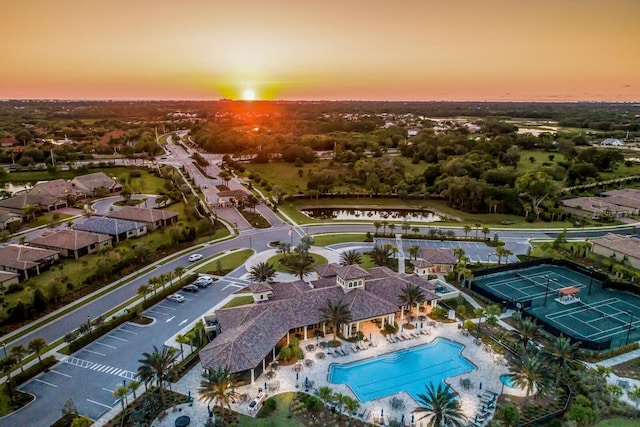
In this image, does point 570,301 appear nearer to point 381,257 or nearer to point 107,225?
point 381,257

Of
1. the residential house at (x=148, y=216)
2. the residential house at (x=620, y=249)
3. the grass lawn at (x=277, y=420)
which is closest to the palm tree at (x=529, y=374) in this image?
the grass lawn at (x=277, y=420)

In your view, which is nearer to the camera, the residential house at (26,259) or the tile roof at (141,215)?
the residential house at (26,259)

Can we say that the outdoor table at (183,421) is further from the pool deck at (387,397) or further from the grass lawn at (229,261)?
the grass lawn at (229,261)

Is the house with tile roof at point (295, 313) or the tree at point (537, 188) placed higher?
the tree at point (537, 188)

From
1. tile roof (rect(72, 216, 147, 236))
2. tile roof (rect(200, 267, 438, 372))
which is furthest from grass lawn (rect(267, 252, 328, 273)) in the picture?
tile roof (rect(72, 216, 147, 236))

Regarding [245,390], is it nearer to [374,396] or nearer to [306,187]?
[374,396]

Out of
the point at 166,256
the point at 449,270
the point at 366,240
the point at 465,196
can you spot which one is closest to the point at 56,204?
the point at 166,256

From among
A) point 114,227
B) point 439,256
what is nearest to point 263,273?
point 439,256

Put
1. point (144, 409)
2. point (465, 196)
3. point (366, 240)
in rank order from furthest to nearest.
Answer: point (465, 196), point (366, 240), point (144, 409)
